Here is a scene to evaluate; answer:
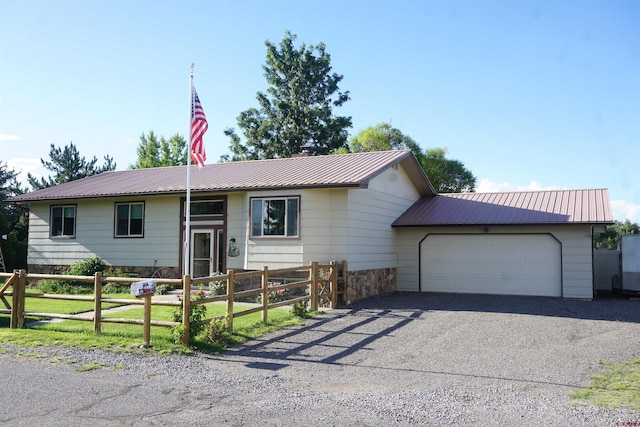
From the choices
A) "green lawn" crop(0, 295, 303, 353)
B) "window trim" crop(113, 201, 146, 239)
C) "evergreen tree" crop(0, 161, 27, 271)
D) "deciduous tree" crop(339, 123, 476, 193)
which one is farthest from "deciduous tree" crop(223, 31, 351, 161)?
"green lawn" crop(0, 295, 303, 353)

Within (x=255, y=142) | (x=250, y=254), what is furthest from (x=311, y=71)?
(x=250, y=254)

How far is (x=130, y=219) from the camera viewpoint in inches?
731

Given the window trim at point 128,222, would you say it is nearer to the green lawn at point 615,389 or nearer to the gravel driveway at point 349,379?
the gravel driveway at point 349,379

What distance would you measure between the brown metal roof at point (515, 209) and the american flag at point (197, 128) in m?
6.92

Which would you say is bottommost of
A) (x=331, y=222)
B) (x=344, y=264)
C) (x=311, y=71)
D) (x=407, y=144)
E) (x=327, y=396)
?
(x=327, y=396)

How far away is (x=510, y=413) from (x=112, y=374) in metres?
4.94

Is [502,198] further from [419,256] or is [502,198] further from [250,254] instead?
[250,254]

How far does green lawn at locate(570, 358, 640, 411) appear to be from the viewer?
6.01 metres

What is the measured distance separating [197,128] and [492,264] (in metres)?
9.97

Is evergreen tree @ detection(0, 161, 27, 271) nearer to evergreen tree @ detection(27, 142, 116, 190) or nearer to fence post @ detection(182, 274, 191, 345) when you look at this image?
evergreen tree @ detection(27, 142, 116, 190)

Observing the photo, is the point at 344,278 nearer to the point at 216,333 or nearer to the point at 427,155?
the point at 216,333

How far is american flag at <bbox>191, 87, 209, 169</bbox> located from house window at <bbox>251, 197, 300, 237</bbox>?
1.96 m

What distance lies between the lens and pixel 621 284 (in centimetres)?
1812

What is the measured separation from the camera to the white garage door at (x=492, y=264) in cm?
1653
